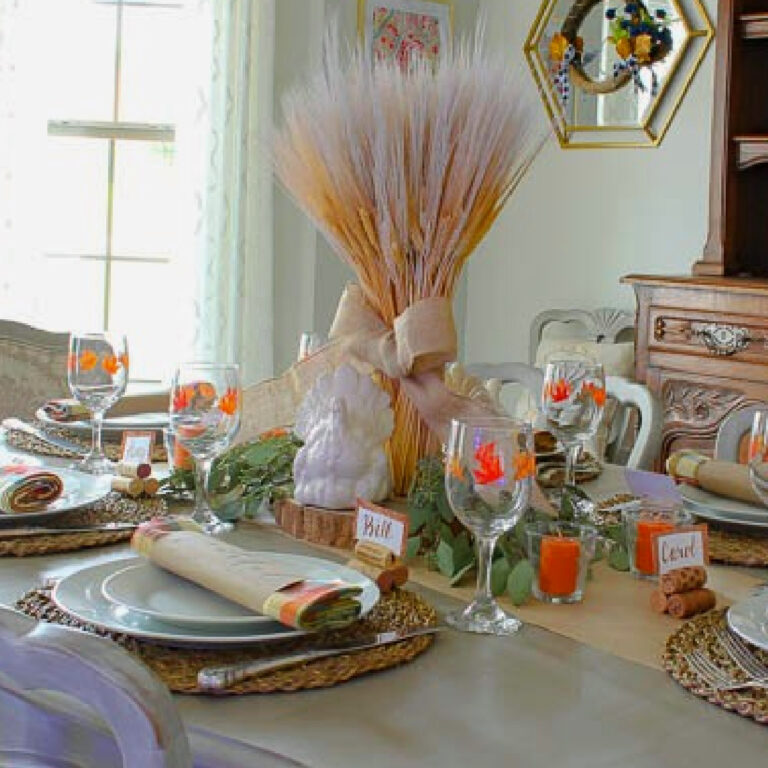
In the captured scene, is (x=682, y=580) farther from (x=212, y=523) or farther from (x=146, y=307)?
(x=146, y=307)

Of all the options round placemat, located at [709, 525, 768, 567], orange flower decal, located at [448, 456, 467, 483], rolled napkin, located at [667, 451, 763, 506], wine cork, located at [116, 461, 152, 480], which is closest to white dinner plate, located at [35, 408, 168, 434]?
wine cork, located at [116, 461, 152, 480]

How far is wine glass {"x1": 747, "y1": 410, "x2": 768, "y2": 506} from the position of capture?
1.40m

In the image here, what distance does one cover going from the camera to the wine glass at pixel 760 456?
4.58 ft

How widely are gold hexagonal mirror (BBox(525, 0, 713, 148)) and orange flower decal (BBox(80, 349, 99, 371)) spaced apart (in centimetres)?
244

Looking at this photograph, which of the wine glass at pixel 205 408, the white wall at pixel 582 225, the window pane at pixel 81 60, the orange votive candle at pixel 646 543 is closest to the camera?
the orange votive candle at pixel 646 543

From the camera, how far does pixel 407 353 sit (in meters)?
1.63

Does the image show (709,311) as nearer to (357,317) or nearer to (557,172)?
(557,172)

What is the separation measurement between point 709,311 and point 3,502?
2.30 m

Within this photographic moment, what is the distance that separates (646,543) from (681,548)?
0.32ft

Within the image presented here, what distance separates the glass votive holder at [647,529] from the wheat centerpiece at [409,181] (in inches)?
9.9

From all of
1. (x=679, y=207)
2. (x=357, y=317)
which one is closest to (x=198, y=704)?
(x=357, y=317)

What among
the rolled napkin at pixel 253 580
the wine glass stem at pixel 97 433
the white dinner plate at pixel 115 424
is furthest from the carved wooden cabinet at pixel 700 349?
the rolled napkin at pixel 253 580

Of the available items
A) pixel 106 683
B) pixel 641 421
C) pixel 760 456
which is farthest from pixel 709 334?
pixel 106 683

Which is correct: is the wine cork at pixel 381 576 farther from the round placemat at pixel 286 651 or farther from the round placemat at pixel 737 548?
the round placemat at pixel 737 548
